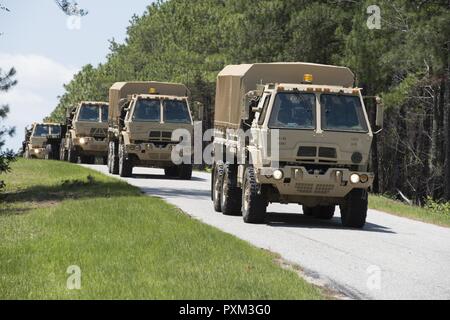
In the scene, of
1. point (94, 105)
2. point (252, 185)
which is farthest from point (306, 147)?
point (94, 105)

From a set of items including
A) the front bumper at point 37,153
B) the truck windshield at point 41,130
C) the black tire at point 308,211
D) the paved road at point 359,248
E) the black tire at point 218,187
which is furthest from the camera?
the front bumper at point 37,153

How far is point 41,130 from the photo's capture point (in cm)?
5669

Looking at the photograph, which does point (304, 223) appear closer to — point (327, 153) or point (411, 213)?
point (327, 153)

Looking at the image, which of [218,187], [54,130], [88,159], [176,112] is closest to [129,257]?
[218,187]

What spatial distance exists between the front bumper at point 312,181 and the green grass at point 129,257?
1.56 meters

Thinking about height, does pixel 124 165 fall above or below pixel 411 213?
above

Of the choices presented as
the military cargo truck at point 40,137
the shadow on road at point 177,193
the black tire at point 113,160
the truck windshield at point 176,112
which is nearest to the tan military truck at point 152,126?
the truck windshield at point 176,112

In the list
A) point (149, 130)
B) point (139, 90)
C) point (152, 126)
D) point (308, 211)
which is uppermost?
point (139, 90)

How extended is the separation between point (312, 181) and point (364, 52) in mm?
24388

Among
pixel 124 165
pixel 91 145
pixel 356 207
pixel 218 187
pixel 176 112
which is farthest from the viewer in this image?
pixel 91 145

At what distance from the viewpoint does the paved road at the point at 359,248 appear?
1106cm

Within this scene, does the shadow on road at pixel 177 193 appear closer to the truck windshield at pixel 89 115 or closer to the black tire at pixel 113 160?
the black tire at pixel 113 160

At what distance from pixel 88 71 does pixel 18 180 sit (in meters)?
101

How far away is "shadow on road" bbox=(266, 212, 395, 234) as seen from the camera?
1847 cm
